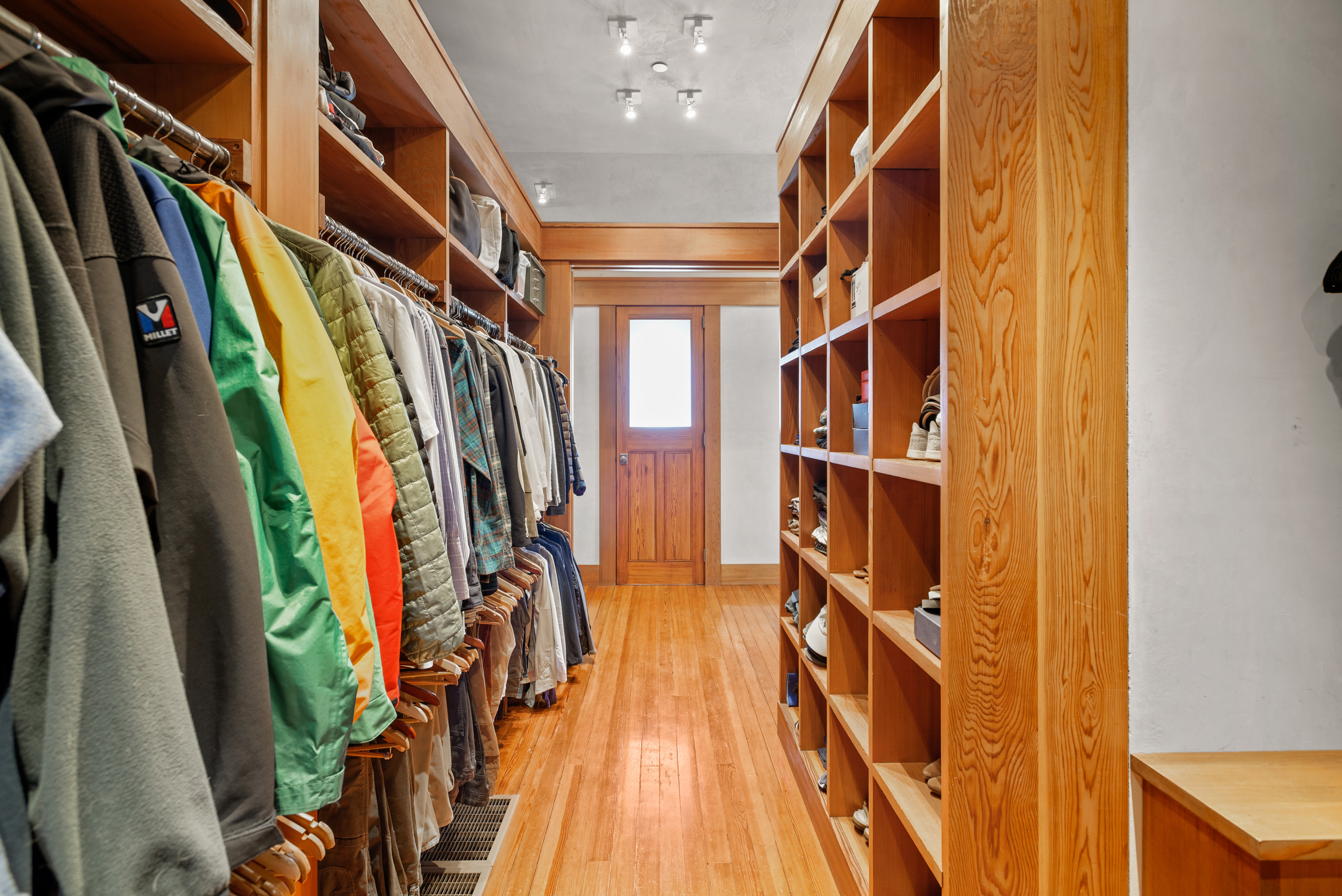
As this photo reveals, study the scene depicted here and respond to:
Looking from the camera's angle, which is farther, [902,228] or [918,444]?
[902,228]

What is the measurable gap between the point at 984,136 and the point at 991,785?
111 centimetres

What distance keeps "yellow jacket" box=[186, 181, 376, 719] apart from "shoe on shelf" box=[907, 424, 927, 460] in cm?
111

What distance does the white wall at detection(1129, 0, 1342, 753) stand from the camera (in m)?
1.04

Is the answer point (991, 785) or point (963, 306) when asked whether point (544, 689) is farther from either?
point (963, 306)

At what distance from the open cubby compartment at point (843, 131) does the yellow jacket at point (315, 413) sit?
5.04 feet

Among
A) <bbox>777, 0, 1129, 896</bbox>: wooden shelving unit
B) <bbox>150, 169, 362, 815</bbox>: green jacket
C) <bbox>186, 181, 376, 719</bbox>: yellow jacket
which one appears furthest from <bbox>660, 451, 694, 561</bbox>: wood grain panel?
<bbox>150, 169, 362, 815</bbox>: green jacket

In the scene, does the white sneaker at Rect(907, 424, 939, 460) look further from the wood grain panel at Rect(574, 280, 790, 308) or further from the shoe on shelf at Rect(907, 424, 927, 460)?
the wood grain panel at Rect(574, 280, 790, 308)

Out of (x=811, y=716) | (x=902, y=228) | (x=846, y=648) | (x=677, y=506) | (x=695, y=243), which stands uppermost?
(x=695, y=243)

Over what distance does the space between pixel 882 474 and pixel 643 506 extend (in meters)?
3.63

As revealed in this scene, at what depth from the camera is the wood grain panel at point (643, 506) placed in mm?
5070

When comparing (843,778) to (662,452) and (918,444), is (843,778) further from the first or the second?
(662,452)

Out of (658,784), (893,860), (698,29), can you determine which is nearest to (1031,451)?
(893,860)

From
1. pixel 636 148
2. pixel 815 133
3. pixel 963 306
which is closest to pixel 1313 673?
pixel 963 306

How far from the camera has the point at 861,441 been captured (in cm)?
177
